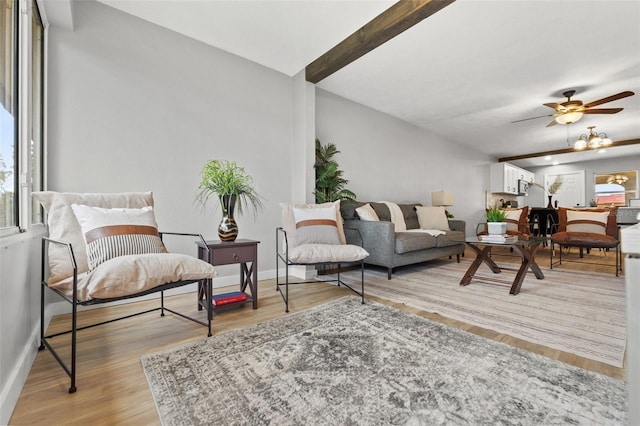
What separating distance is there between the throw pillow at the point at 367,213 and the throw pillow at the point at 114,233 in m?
2.42

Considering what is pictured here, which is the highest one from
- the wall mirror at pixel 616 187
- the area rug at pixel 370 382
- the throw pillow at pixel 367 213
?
the wall mirror at pixel 616 187

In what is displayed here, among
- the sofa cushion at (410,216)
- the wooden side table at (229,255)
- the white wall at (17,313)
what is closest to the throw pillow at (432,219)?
the sofa cushion at (410,216)

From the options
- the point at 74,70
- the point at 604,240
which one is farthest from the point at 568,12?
the point at 74,70

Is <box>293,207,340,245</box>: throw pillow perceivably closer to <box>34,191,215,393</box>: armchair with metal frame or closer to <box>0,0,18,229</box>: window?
<box>34,191,215,393</box>: armchair with metal frame

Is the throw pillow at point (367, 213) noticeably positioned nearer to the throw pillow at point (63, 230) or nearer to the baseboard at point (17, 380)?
the throw pillow at point (63, 230)

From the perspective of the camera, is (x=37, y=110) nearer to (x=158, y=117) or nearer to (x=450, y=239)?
(x=158, y=117)

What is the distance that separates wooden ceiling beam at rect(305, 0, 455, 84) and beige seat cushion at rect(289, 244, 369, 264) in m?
2.02

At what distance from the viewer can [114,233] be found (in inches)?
69.4

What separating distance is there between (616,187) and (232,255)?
10.7 meters

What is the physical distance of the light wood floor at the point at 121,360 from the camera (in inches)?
44.5

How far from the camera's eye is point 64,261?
64.1 inches

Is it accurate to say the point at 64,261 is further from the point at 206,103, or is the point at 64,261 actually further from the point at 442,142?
the point at 442,142

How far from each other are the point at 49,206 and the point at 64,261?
42 centimetres

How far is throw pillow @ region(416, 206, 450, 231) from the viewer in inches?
186
